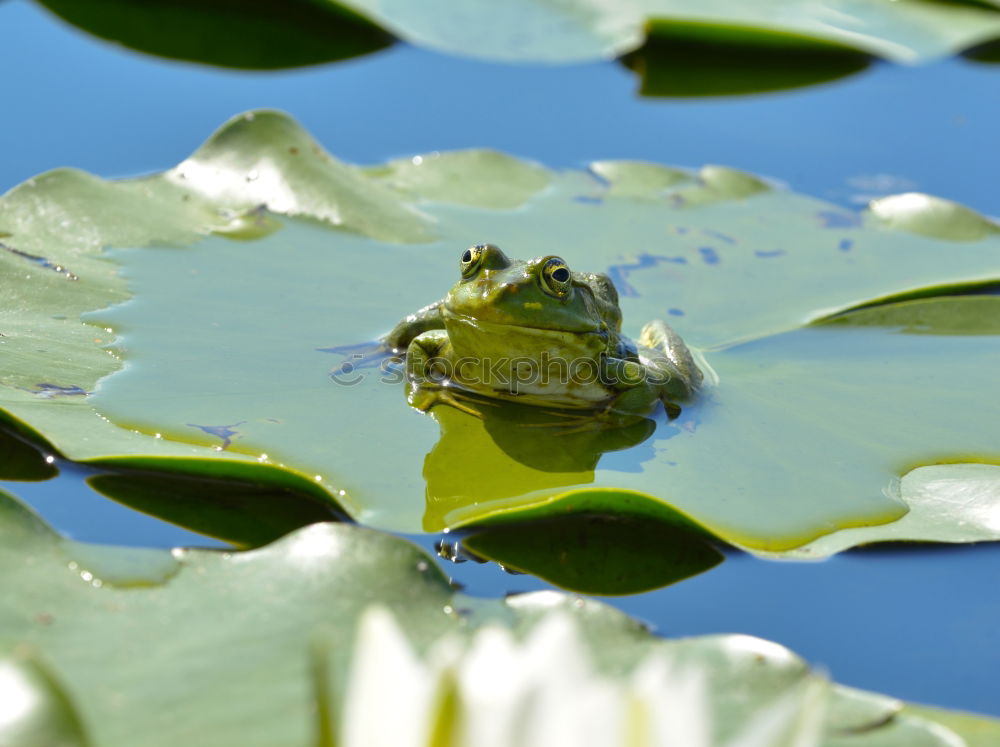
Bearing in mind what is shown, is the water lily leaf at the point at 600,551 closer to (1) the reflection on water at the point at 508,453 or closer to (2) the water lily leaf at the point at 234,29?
(1) the reflection on water at the point at 508,453

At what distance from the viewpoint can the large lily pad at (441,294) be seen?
3.47 m

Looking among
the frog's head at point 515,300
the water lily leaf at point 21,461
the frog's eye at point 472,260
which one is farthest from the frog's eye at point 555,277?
the water lily leaf at point 21,461

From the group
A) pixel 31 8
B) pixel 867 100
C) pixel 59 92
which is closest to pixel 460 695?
pixel 59 92

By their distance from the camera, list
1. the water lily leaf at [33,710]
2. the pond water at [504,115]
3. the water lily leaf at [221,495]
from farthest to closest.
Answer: the pond water at [504,115] → the water lily leaf at [221,495] → the water lily leaf at [33,710]

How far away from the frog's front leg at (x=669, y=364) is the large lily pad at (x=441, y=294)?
11cm

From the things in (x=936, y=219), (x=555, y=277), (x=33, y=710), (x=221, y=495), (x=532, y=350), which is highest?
(x=936, y=219)

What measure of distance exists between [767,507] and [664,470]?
364 mm

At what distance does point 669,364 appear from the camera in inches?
166

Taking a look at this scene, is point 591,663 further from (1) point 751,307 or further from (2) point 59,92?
(2) point 59,92

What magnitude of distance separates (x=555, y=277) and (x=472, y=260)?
1.02 ft

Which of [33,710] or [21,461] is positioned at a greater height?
[21,461]

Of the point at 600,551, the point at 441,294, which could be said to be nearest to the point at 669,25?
the point at 441,294

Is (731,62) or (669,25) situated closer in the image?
(669,25)

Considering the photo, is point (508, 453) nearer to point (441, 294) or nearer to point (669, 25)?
point (441, 294)
